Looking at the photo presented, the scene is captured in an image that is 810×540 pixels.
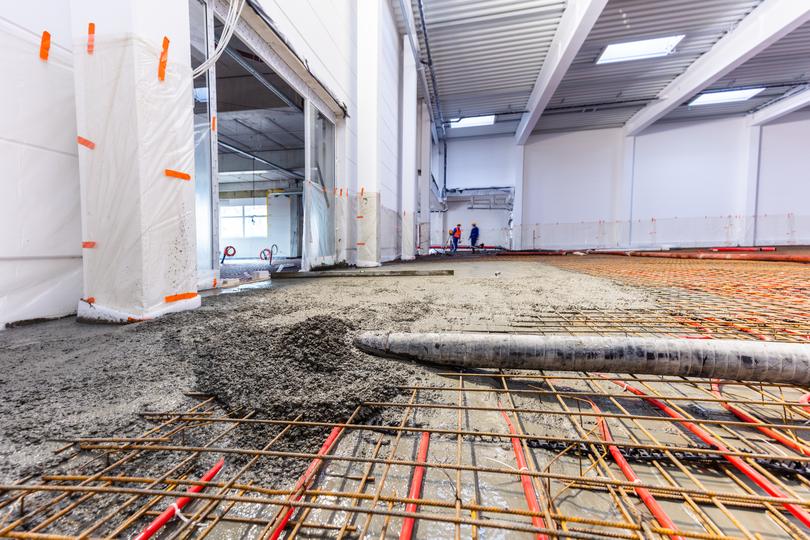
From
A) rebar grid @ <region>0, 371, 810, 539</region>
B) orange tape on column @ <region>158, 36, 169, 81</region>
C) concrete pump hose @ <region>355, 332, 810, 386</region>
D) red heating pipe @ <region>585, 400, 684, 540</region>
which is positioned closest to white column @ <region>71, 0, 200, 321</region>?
orange tape on column @ <region>158, 36, 169, 81</region>

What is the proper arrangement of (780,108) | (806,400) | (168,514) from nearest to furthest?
(168,514), (806,400), (780,108)

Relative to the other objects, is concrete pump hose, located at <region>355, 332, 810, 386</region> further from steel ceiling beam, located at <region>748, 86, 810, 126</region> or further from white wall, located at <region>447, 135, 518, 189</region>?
steel ceiling beam, located at <region>748, 86, 810, 126</region>

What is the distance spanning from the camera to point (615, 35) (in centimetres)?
871

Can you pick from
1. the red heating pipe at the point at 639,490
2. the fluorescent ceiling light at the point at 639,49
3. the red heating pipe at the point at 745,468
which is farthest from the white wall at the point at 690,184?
the red heating pipe at the point at 639,490

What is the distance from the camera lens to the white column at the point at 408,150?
909 cm

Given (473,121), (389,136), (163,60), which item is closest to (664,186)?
(473,121)

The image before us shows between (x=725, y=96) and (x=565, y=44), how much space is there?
8.40 metres

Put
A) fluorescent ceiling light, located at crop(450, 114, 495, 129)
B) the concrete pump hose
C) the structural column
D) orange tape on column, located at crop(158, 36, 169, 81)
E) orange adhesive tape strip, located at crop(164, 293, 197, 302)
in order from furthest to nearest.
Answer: the structural column → fluorescent ceiling light, located at crop(450, 114, 495, 129) → orange adhesive tape strip, located at crop(164, 293, 197, 302) → orange tape on column, located at crop(158, 36, 169, 81) → the concrete pump hose

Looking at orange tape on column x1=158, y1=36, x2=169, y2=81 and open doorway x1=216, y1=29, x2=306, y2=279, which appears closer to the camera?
orange tape on column x1=158, y1=36, x2=169, y2=81

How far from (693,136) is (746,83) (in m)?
2.86

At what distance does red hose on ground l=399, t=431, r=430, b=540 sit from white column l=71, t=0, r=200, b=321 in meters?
2.12

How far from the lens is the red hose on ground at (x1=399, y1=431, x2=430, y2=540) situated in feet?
2.07

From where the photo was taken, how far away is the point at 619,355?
128 cm

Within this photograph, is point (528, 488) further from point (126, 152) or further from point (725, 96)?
point (725, 96)
